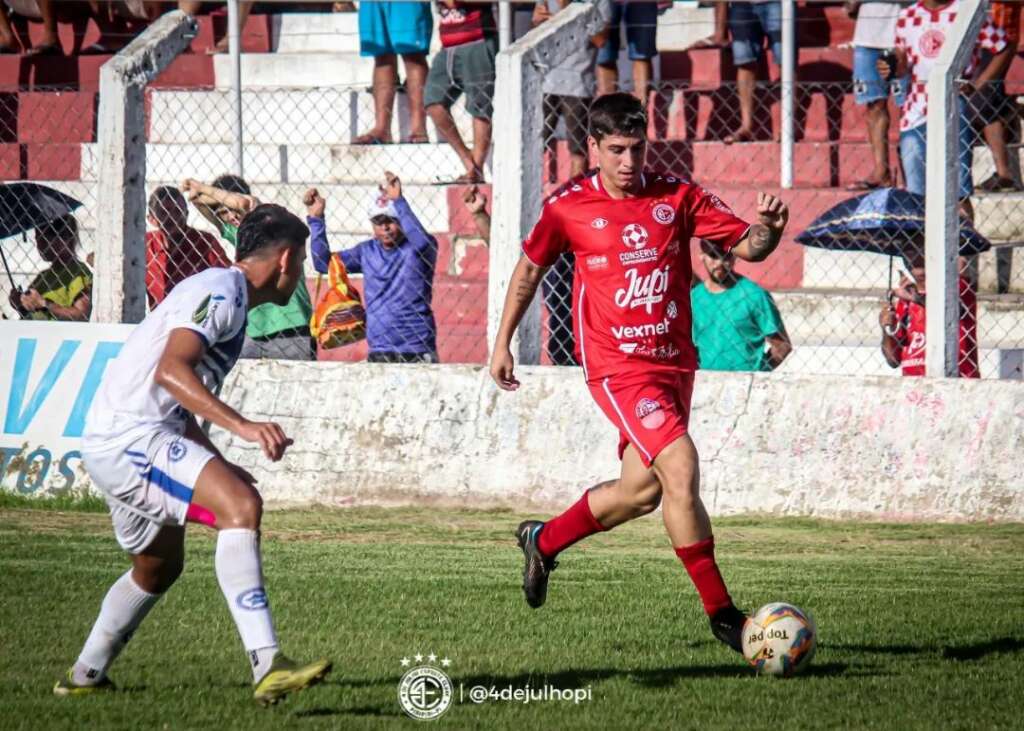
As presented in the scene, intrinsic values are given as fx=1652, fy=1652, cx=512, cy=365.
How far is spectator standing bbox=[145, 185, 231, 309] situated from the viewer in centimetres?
1248

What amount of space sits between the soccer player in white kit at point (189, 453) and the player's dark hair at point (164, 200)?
648cm

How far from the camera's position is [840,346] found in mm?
13047

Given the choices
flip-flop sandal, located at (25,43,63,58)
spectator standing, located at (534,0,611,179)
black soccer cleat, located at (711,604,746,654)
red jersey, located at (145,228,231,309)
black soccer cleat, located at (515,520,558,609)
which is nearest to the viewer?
black soccer cleat, located at (711,604,746,654)

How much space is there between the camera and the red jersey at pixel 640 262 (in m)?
7.17

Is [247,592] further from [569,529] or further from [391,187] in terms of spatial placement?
[391,187]

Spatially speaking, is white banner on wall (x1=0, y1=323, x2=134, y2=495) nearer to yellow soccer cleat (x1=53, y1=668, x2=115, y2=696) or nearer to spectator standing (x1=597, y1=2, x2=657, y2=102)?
spectator standing (x1=597, y1=2, x2=657, y2=102)

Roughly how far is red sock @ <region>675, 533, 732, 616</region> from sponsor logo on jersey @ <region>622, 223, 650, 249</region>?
1318 mm

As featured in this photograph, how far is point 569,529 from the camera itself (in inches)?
297

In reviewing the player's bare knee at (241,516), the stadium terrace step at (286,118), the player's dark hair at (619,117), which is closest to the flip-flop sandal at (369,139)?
the stadium terrace step at (286,118)

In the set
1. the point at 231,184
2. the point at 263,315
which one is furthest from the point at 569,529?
the point at 231,184

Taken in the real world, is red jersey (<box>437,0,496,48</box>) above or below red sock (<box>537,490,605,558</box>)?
above

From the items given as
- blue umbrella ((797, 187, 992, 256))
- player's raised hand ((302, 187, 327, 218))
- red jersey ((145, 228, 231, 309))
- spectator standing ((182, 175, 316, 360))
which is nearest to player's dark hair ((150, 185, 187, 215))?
red jersey ((145, 228, 231, 309))

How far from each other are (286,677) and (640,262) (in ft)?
8.45

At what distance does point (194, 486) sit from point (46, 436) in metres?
6.41
